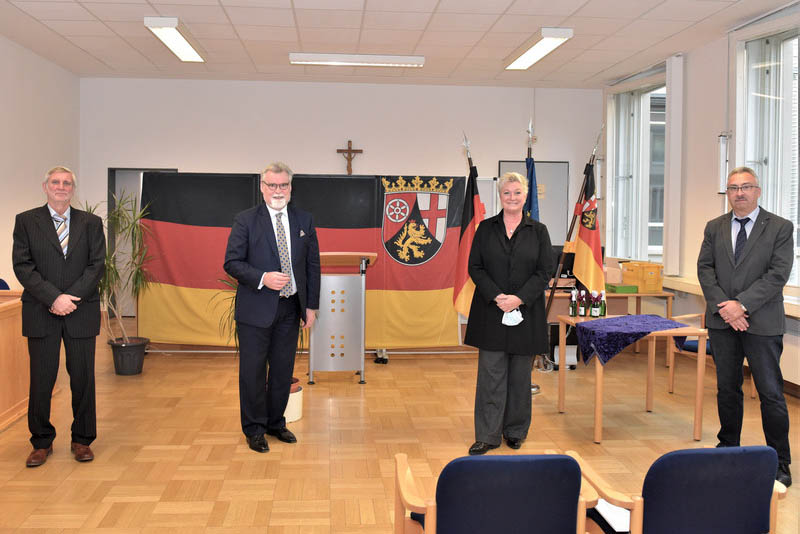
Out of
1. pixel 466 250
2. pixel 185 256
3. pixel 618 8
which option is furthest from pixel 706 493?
pixel 185 256

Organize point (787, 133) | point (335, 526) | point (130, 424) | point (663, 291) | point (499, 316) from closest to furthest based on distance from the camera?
point (335, 526) → point (499, 316) → point (130, 424) → point (787, 133) → point (663, 291)

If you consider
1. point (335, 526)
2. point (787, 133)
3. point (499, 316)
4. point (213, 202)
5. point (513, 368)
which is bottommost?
point (335, 526)

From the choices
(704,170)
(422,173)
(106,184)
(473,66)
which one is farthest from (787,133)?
(106,184)

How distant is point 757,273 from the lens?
12.1 ft

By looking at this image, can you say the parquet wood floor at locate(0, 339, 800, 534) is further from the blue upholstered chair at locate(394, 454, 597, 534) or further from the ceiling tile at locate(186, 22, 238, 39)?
the ceiling tile at locate(186, 22, 238, 39)

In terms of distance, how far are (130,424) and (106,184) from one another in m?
5.47

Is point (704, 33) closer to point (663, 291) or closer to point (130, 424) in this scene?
point (663, 291)

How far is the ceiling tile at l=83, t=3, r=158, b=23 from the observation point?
19.4 ft

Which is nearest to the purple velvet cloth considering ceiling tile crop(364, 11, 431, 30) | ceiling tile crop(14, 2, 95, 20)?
ceiling tile crop(364, 11, 431, 30)

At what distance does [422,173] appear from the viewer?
9.41 m

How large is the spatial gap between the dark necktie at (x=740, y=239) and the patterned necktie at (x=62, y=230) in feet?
12.3

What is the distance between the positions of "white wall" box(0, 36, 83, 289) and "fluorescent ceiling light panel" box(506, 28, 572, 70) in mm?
5377

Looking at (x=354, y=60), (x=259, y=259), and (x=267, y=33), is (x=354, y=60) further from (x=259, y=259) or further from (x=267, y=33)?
(x=259, y=259)

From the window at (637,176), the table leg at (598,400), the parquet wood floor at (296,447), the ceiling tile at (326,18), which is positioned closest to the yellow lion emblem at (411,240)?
the parquet wood floor at (296,447)
